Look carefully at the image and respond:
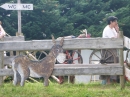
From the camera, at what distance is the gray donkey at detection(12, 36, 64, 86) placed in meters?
6.57

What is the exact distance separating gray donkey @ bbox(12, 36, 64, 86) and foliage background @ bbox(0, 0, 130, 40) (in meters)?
9.55

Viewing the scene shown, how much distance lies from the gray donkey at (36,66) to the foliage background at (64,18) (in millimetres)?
9553

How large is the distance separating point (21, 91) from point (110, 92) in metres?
1.71

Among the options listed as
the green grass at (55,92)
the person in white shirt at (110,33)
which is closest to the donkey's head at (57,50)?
the green grass at (55,92)

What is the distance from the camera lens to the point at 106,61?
7.89 meters

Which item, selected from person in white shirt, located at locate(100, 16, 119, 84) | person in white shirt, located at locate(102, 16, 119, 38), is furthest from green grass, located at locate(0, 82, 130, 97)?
person in white shirt, located at locate(102, 16, 119, 38)

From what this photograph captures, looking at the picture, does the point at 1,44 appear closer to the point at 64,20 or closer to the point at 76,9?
the point at 64,20

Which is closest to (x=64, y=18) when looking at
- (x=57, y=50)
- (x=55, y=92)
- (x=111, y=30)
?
(x=111, y=30)

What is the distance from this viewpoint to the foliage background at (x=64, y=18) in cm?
1644

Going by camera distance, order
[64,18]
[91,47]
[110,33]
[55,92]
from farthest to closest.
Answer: [64,18] → [110,33] → [91,47] → [55,92]

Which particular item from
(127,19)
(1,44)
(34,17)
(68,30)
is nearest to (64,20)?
(68,30)

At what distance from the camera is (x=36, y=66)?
660 cm

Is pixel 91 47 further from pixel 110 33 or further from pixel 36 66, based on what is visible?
pixel 110 33

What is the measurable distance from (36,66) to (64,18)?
10274 mm
